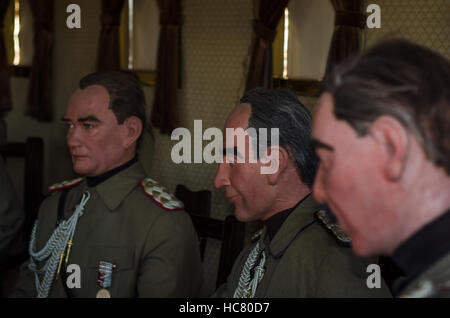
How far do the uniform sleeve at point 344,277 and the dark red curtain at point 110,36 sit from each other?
305 centimetres

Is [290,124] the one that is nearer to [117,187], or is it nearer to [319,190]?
[319,190]

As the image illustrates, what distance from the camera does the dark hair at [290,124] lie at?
141 centimetres

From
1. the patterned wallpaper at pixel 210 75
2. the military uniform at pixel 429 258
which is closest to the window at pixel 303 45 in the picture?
the patterned wallpaper at pixel 210 75

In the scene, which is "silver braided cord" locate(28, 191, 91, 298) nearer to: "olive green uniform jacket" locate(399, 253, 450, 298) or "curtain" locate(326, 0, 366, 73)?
"olive green uniform jacket" locate(399, 253, 450, 298)

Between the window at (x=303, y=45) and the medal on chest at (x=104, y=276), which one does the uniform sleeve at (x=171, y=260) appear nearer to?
the medal on chest at (x=104, y=276)

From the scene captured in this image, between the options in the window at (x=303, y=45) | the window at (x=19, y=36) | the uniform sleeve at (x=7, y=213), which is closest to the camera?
the uniform sleeve at (x=7, y=213)

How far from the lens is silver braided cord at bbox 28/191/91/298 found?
177cm

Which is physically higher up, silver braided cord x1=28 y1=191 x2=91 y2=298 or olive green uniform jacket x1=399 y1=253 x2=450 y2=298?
olive green uniform jacket x1=399 y1=253 x2=450 y2=298

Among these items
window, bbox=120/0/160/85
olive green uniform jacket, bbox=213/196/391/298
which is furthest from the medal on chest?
window, bbox=120/0/160/85

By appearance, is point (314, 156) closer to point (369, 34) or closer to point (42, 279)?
point (42, 279)

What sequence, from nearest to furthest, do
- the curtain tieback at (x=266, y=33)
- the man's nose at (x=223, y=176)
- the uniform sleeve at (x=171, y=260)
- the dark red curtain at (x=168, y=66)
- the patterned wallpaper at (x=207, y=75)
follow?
the man's nose at (x=223, y=176), the uniform sleeve at (x=171, y=260), the curtain tieback at (x=266, y=33), the patterned wallpaper at (x=207, y=75), the dark red curtain at (x=168, y=66)

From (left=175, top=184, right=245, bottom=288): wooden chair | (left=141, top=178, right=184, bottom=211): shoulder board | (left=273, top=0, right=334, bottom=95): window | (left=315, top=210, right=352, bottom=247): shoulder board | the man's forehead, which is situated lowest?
(left=175, top=184, right=245, bottom=288): wooden chair

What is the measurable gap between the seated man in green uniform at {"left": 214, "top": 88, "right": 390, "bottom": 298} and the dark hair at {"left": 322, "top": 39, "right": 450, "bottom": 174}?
55 cm
